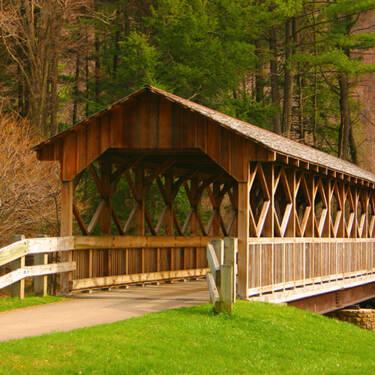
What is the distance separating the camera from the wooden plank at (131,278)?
14406 millimetres

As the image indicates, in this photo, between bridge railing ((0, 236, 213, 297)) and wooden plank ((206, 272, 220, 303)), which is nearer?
wooden plank ((206, 272, 220, 303))

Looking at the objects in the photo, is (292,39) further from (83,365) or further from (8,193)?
(83,365)

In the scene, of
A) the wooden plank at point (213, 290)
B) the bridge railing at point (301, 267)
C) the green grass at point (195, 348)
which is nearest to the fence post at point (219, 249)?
the wooden plank at point (213, 290)

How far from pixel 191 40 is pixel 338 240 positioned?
1489 centimetres

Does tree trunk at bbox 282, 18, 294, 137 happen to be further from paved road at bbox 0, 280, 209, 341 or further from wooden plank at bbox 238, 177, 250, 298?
wooden plank at bbox 238, 177, 250, 298

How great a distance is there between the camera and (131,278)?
1611 centimetres

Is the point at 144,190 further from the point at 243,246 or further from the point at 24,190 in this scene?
the point at 243,246

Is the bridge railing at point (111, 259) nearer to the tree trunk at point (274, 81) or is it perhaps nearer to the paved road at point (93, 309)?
the paved road at point (93, 309)

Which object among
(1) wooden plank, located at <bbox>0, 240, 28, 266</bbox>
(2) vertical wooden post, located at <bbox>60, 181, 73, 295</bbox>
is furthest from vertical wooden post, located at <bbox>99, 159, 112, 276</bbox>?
(1) wooden plank, located at <bbox>0, 240, 28, 266</bbox>

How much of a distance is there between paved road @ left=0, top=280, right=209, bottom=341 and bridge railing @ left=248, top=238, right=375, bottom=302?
1.15 meters

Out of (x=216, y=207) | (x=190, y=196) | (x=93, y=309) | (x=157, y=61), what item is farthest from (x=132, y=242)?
(x=157, y=61)

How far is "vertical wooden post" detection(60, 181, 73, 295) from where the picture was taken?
45.5 ft

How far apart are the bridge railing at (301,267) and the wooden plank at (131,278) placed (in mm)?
3277

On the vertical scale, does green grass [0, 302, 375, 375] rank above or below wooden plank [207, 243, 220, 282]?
below
